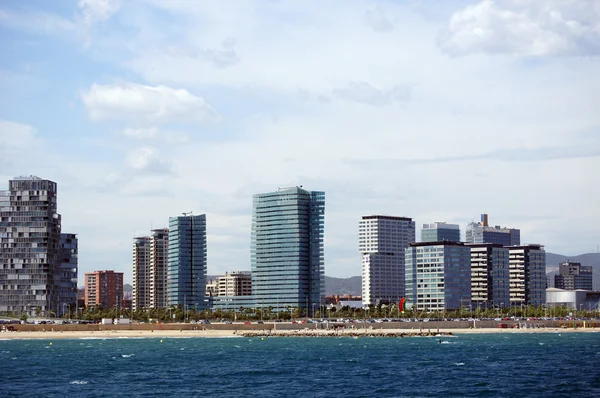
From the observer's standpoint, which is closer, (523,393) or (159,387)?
(523,393)

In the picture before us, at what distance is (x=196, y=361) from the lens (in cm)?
19488

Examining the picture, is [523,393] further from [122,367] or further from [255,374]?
[122,367]

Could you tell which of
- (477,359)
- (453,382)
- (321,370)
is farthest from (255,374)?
(477,359)

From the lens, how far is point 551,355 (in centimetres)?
19800

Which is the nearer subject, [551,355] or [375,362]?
[375,362]

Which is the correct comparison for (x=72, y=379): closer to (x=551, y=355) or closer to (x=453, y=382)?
(x=453, y=382)

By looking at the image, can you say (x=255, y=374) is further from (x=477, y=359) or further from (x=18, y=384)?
(x=477, y=359)

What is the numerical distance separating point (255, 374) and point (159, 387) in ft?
79.5

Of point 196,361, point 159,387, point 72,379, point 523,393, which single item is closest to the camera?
point 523,393

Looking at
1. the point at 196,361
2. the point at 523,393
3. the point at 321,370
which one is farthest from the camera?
the point at 196,361

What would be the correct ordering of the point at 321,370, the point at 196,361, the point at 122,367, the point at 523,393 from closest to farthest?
the point at 523,393 → the point at 321,370 → the point at 122,367 → the point at 196,361

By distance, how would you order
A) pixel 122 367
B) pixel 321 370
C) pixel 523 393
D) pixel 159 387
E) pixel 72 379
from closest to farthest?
1. pixel 523 393
2. pixel 159 387
3. pixel 72 379
4. pixel 321 370
5. pixel 122 367

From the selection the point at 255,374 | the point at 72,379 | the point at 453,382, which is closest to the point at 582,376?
the point at 453,382

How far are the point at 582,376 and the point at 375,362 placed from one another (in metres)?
48.3
